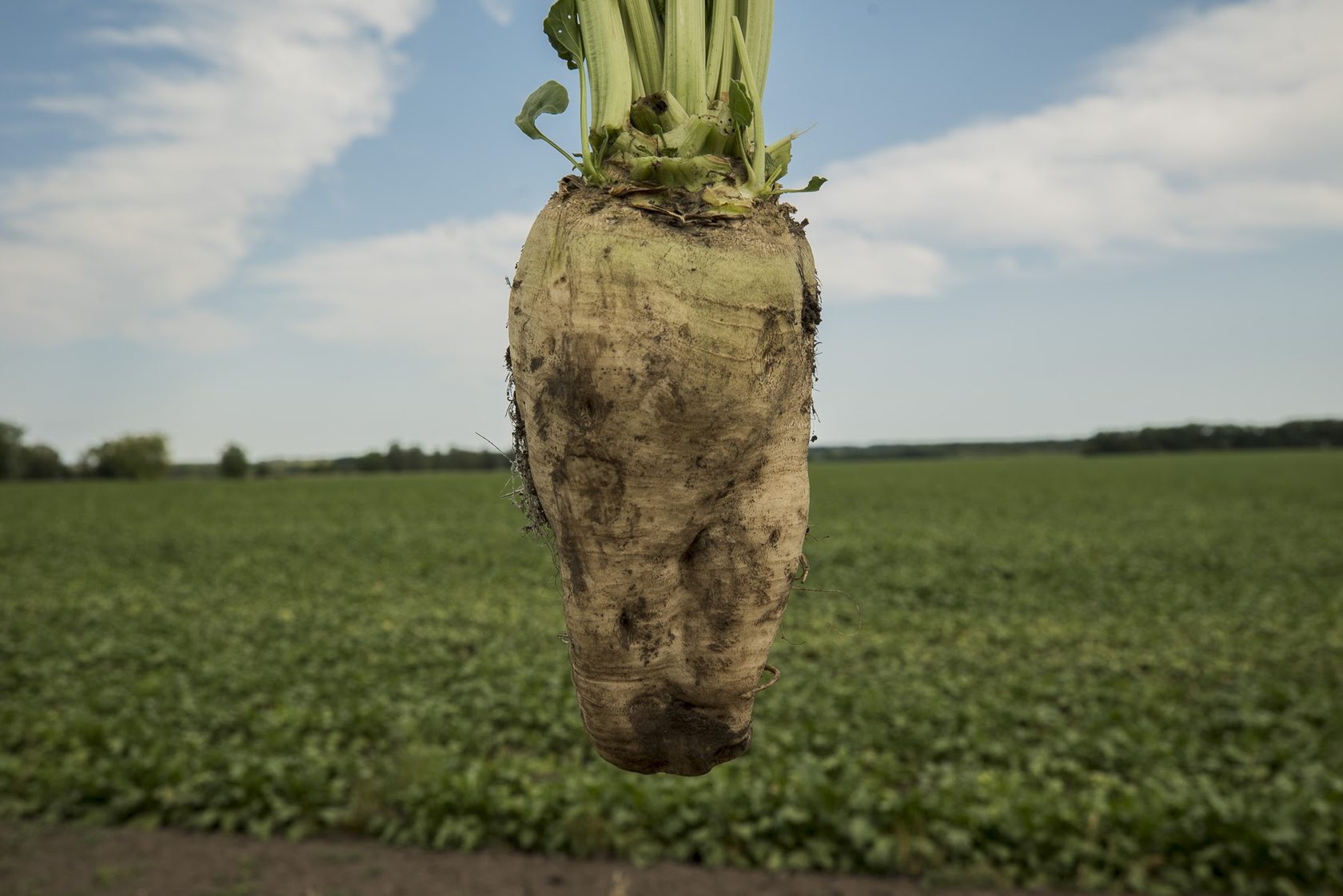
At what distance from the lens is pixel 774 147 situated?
6.02 ft

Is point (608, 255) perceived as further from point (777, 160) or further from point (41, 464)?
point (41, 464)

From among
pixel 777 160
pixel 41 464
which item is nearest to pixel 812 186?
pixel 777 160

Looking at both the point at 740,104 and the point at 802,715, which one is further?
the point at 802,715

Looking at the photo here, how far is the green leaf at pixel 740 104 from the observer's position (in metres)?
1.67

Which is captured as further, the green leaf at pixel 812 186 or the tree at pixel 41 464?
the tree at pixel 41 464

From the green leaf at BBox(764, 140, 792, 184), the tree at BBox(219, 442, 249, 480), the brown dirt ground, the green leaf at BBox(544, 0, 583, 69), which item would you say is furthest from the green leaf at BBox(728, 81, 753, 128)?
the tree at BBox(219, 442, 249, 480)

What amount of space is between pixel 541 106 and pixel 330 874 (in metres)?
6.50

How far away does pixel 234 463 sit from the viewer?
60.4 m

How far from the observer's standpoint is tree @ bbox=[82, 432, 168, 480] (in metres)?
69.1

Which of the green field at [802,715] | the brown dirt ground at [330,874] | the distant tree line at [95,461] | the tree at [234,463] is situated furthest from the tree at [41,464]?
the brown dirt ground at [330,874]

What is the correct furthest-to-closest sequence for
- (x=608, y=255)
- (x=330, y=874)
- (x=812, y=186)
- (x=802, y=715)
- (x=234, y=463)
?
(x=234, y=463) → (x=802, y=715) → (x=330, y=874) → (x=812, y=186) → (x=608, y=255)

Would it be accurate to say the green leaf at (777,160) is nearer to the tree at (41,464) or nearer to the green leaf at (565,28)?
the green leaf at (565,28)

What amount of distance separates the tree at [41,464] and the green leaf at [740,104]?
79.0 meters

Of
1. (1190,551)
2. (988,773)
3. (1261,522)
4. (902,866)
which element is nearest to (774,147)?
(902,866)
